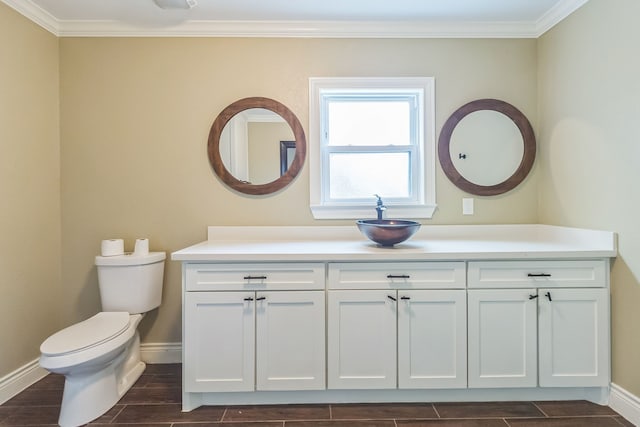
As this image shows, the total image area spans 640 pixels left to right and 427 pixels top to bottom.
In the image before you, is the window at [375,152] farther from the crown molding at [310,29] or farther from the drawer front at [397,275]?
the drawer front at [397,275]

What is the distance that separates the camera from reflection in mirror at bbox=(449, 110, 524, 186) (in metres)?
2.45

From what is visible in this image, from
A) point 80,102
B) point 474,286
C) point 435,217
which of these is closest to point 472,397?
point 474,286

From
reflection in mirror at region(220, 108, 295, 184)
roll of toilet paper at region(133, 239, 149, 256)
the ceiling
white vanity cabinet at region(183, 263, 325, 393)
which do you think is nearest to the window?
reflection in mirror at region(220, 108, 295, 184)

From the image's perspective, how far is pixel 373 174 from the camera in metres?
2.55

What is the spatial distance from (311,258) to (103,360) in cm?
120

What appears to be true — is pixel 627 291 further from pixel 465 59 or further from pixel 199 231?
pixel 199 231

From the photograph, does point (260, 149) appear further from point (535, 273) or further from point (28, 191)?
point (535, 273)

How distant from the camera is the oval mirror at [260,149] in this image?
2410 millimetres

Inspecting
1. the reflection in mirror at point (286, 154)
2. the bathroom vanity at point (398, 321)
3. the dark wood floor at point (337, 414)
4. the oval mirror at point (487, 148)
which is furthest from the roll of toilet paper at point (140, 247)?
the oval mirror at point (487, 148)

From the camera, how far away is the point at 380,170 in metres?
2.55

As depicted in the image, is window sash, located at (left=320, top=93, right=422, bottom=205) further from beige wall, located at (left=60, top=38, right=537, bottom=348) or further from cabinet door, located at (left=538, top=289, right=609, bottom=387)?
cabinet door, located at (left=538, top=289, right=609, bottom=387)

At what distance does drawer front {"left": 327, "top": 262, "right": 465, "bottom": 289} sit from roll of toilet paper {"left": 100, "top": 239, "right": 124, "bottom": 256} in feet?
4.74

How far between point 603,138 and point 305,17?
197 cm

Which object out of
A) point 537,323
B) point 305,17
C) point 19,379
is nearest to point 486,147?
point 537,323
